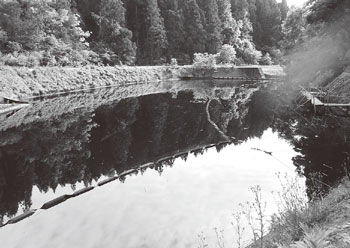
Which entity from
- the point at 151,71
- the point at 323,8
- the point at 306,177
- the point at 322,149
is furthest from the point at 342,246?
the point at 151,71

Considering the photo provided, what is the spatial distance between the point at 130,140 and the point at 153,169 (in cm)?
428

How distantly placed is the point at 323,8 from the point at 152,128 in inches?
754

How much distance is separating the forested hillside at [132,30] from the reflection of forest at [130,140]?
697 inches

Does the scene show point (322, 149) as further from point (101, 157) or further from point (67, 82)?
point (67, 82)

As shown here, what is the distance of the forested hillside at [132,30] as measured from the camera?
3581 cm

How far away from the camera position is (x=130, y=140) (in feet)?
51.6

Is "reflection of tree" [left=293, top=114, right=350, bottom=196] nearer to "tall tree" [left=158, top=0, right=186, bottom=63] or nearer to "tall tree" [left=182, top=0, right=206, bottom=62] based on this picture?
"tall tree" [left=158, top=0, right=186, bottom=63]

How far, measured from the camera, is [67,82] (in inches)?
1443

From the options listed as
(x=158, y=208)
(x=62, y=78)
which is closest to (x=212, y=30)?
(x=62, y=78)

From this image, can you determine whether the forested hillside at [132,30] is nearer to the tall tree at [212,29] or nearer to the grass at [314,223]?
the tall tree at [212,29]

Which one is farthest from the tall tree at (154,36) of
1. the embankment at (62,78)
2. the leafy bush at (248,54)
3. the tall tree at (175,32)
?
the leafy bush at (248,54)

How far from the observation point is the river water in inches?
298

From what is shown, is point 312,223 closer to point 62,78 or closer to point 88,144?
point 88,144

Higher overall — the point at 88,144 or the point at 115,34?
the point at 115,34
